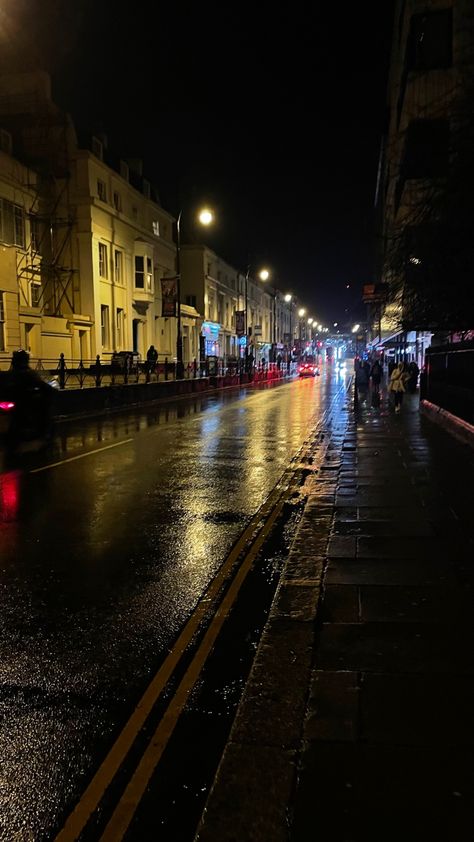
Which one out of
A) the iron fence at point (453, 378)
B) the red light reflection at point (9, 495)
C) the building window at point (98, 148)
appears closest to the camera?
the red light reflection at point (9, 495)

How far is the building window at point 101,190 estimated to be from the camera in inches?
1528

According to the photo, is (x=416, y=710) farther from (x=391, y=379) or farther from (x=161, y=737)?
(x=391, y=379)

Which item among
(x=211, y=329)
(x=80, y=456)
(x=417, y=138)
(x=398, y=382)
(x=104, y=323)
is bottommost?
(x=80, y=456)

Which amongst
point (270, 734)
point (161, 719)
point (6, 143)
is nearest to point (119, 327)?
point (6, 143)

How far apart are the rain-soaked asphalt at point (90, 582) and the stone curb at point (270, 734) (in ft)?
2.13

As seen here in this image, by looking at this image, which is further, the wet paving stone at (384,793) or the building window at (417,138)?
the building window at (417,138)

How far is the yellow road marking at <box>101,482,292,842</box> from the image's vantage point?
2574mm

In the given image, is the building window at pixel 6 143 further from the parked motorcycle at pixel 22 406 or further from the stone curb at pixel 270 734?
the stone curb at pixel 270 734

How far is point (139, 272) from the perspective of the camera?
144ft

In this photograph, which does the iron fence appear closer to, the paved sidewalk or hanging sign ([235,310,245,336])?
the paved sidewalk

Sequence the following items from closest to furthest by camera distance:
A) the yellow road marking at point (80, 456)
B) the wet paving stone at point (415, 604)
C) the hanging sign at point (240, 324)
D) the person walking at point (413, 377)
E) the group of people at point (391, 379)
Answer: the wet paving stone at point (415, 604) < the yellow road marking at point (80, 456) < the group of people at point (391, 379) < the person walking at point (413, 377) < the hanging sign at point (240, 324)

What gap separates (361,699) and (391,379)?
2078cm

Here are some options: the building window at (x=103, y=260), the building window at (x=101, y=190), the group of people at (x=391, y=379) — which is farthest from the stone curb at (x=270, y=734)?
the building window at (x=101, y=190)

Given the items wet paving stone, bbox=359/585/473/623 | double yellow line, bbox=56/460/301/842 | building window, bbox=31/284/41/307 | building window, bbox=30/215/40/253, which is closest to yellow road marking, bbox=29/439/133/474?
double yellow line, bbox=56/460/301/842
